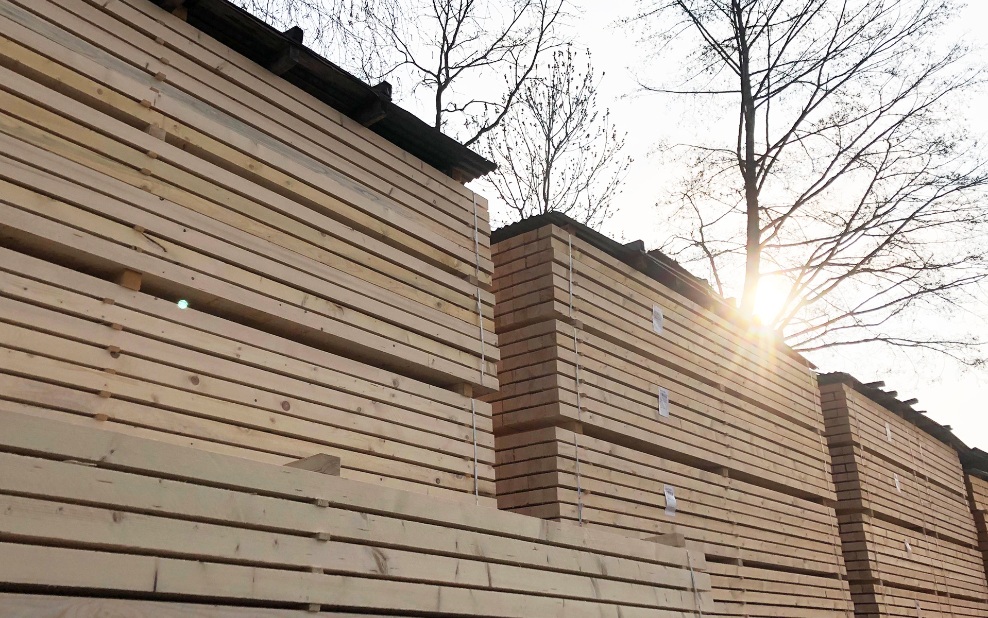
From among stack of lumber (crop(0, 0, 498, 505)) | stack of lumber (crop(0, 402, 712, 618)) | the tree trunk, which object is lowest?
stack of lumber (crop(0, 402, 712, 618))

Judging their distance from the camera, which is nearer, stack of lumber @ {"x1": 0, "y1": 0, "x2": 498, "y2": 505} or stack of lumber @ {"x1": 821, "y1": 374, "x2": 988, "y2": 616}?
stack of lumber @ {"x1": 0, "y1": 0, "x2": 498, "y2": 505}

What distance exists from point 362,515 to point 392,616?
520mm

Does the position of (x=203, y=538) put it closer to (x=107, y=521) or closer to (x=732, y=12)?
(x=107, y=521)

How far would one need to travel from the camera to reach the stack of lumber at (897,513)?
13188 millimetres

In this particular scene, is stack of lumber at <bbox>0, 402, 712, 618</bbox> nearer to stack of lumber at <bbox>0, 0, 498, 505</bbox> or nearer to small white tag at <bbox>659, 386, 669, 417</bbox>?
stack of lumber at <bbox>0, 0, 498, 505</bbox>

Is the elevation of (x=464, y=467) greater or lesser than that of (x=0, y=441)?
greater

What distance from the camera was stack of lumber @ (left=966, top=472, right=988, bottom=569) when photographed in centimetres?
1888

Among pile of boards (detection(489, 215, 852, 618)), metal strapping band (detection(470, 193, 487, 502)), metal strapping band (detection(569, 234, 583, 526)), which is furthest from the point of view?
pile of boards (detection(489, 215, 852, 618))

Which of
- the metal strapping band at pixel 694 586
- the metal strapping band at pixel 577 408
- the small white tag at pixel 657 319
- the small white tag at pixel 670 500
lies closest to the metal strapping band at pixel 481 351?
the metal strapping band at pixel 577 408

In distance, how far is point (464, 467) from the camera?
21.7ft

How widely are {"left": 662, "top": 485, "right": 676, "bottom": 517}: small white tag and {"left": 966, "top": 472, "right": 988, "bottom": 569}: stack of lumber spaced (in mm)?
12962

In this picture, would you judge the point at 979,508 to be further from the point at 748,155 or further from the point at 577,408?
the point at 577,408

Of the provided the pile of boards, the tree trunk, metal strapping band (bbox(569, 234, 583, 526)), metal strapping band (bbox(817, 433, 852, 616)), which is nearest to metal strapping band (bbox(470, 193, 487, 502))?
the pile of boards

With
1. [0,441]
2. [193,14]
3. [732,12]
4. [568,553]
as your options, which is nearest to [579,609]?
[568,553]
